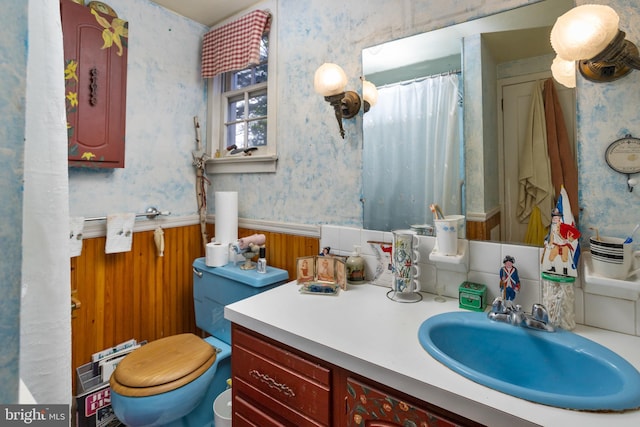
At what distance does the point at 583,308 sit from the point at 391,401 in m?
0.73

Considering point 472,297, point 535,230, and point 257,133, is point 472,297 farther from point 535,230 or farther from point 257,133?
point 257,133

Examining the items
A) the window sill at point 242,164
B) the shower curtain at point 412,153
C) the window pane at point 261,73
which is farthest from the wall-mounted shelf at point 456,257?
the window pane at point 261,73

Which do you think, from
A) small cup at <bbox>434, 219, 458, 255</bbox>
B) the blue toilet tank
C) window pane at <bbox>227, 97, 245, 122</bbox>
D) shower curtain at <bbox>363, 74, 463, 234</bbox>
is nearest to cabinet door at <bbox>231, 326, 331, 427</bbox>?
the blue toilet tank

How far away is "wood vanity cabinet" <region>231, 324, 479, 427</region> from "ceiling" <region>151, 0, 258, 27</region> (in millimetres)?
1938

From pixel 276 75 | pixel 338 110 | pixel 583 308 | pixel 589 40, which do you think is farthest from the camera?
pixel 276 75

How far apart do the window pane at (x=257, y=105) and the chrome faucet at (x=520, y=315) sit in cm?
173

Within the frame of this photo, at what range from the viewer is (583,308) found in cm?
101

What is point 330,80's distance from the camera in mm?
1430

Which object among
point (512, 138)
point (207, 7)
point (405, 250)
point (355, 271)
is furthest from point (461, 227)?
point (207, 7)

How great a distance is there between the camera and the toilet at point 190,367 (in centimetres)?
131

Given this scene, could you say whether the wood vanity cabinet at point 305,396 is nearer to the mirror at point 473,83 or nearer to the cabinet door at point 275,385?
the cabinet door at point 275,385

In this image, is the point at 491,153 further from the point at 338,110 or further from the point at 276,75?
the point at 276,75

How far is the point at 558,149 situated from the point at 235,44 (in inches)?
71.9

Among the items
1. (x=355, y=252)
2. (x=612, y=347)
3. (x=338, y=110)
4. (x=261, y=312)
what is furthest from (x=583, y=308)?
(x=338, y=110)
